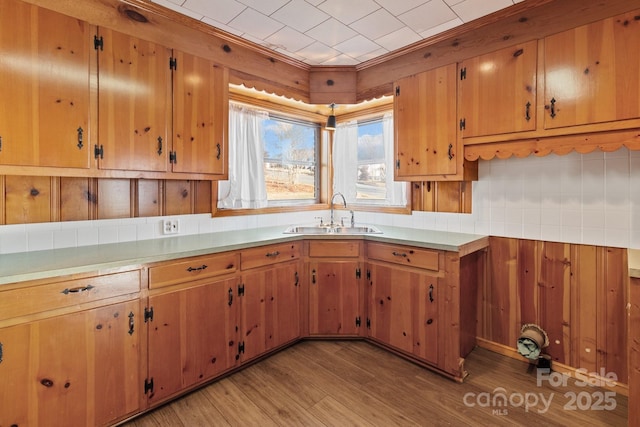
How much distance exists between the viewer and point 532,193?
242 cm

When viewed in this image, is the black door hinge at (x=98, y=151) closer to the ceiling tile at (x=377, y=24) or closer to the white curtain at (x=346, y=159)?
the ceiling tile at (x=377, y=24)

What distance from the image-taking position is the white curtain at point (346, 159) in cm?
367

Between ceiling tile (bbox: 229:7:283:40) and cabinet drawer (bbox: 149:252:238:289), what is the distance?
165 cm

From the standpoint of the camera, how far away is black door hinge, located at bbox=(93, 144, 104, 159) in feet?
6.18

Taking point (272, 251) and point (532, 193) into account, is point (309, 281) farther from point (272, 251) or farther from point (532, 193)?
point (532, 193)

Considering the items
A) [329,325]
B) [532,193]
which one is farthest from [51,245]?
[532,193]

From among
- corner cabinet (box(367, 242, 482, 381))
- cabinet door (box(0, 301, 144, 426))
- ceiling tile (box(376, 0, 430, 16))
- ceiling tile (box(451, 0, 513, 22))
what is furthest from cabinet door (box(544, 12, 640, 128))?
cabinet door (box(0, 301, 144, 426))

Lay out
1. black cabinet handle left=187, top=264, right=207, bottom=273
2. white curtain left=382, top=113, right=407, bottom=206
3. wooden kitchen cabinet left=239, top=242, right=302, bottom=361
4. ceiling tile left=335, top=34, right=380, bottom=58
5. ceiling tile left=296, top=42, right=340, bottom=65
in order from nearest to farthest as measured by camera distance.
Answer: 1. black cabinet handle left=187, top=264, right=207, bottom=273
2. wooden kitchen cabinet left=239, top=242, right=302, bottom=361
3. ceiling tile left=335, top=34, right=380, bottom=58
4. ceiling tile left=296, top=42, right=340, bottom=65
5. white curtain left=382, top=113, right=407, bottom=206

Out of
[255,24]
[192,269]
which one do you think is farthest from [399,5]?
[192,269]

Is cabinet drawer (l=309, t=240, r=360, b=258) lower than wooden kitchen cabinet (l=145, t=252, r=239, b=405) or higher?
higher

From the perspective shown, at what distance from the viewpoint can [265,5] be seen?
6.89 ft

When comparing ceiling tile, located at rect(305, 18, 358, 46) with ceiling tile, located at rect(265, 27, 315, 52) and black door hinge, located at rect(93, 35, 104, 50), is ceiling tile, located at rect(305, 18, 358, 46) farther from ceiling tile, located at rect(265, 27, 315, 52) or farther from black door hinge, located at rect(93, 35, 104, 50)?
black door hinge, located at rect(93, 35, 104, 50)

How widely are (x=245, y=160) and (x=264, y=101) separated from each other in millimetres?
637

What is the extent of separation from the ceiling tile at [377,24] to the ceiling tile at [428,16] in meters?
0.07
